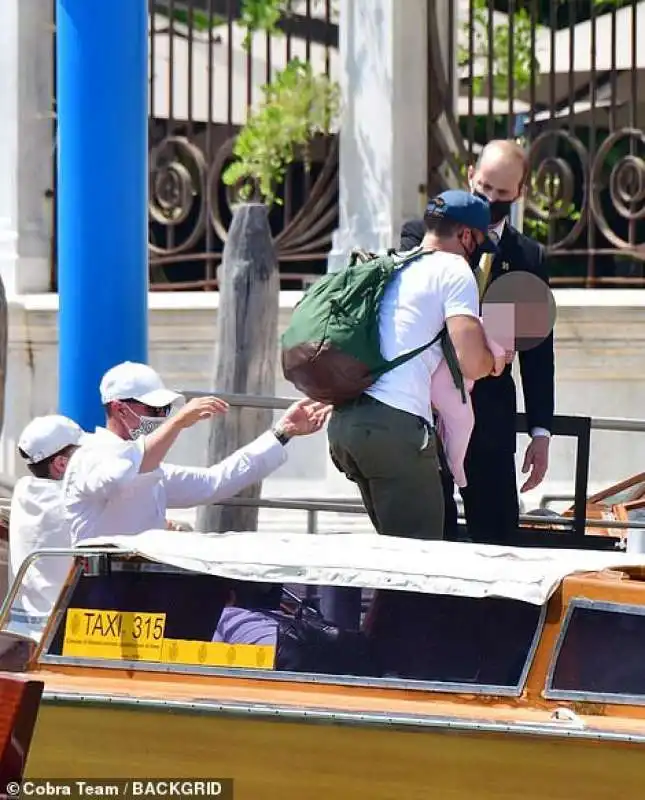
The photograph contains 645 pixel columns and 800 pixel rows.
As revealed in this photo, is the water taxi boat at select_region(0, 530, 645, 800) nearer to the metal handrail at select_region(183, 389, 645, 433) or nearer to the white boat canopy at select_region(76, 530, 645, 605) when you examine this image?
the white boat canopy at select_region(76, 530, 645, 605)

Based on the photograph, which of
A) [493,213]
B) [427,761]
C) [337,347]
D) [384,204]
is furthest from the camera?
[384,204]

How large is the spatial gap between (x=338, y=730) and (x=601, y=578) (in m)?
0.72

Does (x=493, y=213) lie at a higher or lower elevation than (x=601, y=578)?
higher

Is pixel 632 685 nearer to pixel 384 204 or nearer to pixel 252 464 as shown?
pixel 252 464

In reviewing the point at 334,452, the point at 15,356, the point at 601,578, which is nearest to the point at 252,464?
the point at 334,452

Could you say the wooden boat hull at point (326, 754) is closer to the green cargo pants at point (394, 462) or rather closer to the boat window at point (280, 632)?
the boat window at point (280, 632)

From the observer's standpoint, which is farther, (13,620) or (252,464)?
(252,464)

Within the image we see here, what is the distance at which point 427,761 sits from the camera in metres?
4.04

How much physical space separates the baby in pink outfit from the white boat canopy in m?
0.86

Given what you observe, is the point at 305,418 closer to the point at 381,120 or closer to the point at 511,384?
the point at 511,384

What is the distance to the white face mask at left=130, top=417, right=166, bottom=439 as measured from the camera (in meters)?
5.98


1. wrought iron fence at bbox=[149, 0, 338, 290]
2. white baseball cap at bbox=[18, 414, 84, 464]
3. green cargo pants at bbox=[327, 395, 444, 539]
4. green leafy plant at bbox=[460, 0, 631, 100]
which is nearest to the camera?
green cargo pants at bbox=[327, 395, 444, 539]

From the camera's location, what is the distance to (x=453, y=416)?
555cm

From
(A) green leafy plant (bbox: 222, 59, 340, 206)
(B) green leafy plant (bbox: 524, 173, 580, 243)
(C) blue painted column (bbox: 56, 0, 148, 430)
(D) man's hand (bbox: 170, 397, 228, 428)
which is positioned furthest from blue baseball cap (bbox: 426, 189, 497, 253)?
(A) green leafy plant (bbox: 222, 59, 340, 206)
